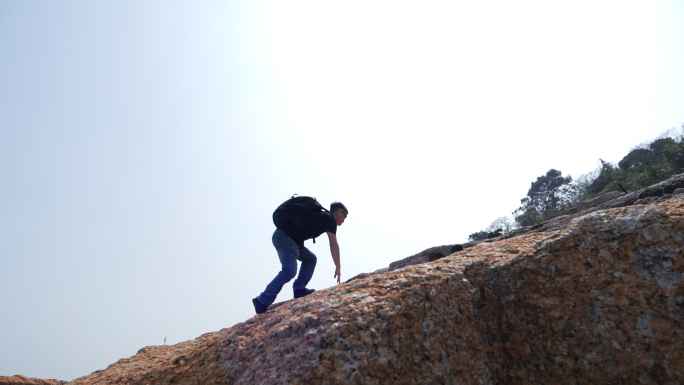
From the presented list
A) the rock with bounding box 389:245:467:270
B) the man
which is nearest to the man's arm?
the man

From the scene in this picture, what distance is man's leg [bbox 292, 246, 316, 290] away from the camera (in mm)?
5840

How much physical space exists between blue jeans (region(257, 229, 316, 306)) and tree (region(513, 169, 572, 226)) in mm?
63803

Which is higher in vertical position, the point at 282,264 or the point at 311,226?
the point at 311,226

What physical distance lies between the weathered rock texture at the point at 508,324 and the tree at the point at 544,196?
216ft

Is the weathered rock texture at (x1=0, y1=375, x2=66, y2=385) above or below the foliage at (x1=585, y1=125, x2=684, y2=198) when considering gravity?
below

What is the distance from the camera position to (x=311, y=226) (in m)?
5.45

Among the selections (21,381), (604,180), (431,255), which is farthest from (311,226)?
(604,180)

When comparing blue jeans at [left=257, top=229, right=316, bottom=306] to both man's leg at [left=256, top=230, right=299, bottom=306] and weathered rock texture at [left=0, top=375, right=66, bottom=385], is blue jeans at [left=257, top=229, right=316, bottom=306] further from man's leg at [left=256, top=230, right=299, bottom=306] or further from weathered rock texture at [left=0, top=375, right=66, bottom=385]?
weathered rock texture at [left=0, top=375, right=66, bottom=385]

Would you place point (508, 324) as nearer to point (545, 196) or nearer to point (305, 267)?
point (305, 267)

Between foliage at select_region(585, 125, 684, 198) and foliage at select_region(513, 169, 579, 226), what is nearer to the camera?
foliage at select_region(585, 125, 684, 198)

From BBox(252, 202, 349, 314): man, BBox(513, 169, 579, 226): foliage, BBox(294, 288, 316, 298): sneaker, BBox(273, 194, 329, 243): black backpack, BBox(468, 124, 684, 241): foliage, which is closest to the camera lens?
BBox(252, 202, 349, 314): man

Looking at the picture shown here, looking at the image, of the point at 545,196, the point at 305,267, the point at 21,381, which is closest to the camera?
the point at 21,381

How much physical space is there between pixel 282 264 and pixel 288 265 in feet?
0.28

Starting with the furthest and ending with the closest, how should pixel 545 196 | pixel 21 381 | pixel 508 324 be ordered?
pixel 545 196 → pixel 21 381 → pixel 508 324
